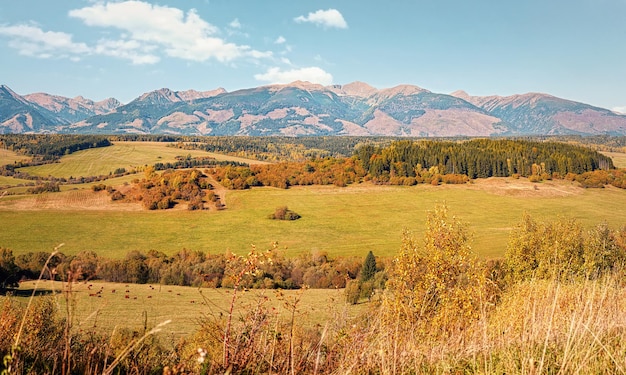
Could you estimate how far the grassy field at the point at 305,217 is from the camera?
82375 millimetres

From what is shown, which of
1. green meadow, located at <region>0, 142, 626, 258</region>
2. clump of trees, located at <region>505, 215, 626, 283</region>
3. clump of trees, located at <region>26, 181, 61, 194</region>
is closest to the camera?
clump of trees, located at <region>505, 215, 626, 283</region>

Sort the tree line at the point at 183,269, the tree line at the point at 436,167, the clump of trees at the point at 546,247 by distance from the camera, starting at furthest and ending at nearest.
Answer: the tree line at the point at 436,167 → the tree line at the point at 183,269 → the clump of trees at the point at 546,247

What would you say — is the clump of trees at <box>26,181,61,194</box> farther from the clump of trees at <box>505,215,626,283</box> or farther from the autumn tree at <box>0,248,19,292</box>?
the clump of trees at <box>505,215,626,283</box>

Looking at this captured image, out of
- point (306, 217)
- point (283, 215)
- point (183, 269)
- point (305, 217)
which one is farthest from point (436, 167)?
point (183, 269)

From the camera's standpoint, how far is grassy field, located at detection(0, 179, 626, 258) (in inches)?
3243

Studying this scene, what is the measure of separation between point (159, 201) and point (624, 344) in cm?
11585

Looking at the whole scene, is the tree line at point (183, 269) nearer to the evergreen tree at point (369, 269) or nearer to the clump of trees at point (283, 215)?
the evergreen tree at point (369, 269)

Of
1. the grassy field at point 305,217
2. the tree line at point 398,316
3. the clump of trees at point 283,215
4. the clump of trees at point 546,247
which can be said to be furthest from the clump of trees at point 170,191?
the clump of trees at point 546,247

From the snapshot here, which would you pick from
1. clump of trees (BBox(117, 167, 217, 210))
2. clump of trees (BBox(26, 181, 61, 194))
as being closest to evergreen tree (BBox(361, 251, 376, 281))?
clump of trees (BBox(117, 167, 217, 210))

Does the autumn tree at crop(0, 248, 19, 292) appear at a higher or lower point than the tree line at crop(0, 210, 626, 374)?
lower

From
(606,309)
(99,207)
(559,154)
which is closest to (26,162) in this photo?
(99,207)

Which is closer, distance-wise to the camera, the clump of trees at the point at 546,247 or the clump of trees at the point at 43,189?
the clump of trees at the point at 546,247

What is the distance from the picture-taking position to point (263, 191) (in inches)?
4902

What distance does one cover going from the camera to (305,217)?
103 m
